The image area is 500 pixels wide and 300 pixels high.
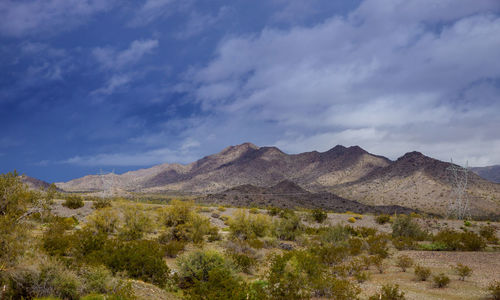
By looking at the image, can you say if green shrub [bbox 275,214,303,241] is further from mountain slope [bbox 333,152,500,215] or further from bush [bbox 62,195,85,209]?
mountain slope [bbox 333,152,500,215]

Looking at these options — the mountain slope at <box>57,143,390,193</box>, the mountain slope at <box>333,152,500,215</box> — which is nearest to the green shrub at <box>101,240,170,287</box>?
the mountain slope at <box>333,152,500,215</box>

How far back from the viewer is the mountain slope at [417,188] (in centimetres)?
7150

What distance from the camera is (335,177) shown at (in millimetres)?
113125

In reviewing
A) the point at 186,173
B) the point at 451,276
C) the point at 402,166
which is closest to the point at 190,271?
the point at 451,276

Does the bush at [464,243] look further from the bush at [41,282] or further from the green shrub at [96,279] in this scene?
the bush at [41,282]

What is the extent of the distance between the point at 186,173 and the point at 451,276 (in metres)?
158

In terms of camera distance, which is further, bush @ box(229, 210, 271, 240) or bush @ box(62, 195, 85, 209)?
bush @ box(62, 195, 85, 209)

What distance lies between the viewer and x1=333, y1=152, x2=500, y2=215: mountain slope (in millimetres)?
71500

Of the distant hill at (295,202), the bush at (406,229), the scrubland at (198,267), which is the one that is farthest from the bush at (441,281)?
the distant hill at (295,202)

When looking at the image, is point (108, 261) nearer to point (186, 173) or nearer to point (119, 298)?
point (119, 298)

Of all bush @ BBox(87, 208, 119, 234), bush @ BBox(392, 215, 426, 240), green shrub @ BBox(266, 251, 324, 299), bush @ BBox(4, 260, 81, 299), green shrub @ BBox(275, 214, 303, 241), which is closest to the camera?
bush @ BBox(4, 260, 81, 299)

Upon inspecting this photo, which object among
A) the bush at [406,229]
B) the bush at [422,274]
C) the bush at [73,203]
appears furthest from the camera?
the bush at [73,203]

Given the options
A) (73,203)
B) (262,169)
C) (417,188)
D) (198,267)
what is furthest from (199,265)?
(262,169)

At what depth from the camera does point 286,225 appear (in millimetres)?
27703
